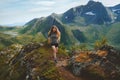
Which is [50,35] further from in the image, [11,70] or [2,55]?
[2,55]

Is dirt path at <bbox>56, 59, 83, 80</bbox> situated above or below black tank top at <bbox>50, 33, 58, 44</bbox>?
below

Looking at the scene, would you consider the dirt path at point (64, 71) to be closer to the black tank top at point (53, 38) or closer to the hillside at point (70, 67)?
the hillside at point (70, 67)

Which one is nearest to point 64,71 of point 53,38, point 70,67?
point 70,67

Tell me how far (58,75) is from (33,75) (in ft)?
15.9

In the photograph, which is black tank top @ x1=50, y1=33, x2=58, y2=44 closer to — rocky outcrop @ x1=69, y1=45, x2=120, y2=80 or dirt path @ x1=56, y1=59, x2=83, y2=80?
dirt path @ x1=56, y1=59, x2=83, y2=80

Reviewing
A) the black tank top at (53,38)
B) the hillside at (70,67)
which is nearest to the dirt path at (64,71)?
the hillside at (70,67)

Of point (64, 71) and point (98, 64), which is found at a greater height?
point (98, 64)

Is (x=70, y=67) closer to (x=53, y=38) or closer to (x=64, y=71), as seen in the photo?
(x=64, y=71)

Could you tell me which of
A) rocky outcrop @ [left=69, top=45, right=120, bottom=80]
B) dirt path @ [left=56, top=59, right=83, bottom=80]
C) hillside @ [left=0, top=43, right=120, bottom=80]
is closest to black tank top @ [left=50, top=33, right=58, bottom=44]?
hillside @ [left=0, top=43, right=120, bottom=80]

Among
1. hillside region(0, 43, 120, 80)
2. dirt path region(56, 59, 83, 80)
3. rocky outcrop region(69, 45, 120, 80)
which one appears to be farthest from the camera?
hillside region(0, 43, 120, 80)

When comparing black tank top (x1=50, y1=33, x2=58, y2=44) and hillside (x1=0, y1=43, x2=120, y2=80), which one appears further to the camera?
hillside (x1=0, y1=43, x2=120, y2=80)

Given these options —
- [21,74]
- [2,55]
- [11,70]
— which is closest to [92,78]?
[21,74]

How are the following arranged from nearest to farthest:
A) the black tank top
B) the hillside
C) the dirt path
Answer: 1. the black tank top
2. the dirt path
3. the hillside

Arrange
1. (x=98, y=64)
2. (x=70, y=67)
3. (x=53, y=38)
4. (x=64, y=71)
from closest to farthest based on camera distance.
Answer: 1. (x=53, y=38)
2. (x=64, y=71)
3. (x=98, y=64)
4. (x=70, y=67)
